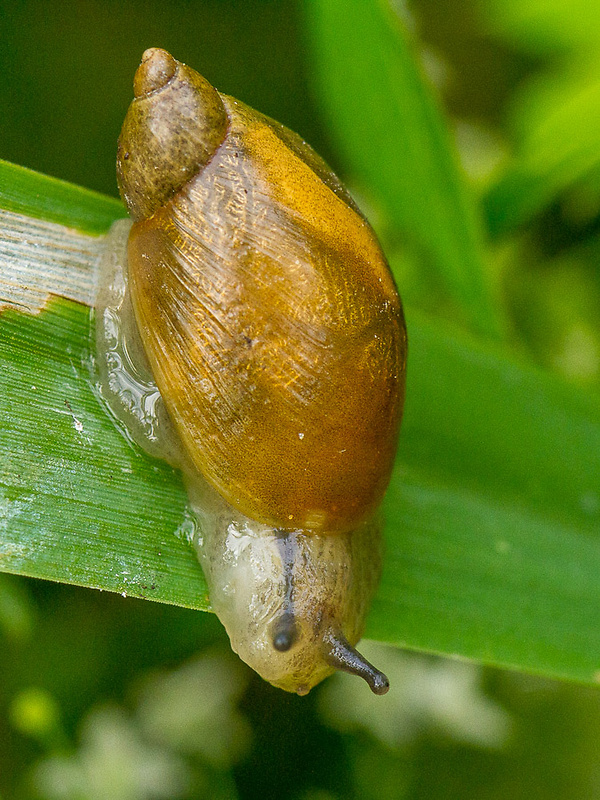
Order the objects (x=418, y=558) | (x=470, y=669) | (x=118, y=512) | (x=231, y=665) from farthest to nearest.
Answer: (x=470, y=669) → (x=231, y=665) → (x=418, y=558) → (x=118, y=512)

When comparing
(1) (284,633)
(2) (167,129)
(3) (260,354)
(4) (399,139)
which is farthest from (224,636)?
(4) (399,139)

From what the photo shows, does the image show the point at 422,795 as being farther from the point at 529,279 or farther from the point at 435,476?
the point at 529,279

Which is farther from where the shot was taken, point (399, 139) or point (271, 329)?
point (399, 139)

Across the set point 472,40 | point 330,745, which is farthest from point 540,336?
→ point 330,745

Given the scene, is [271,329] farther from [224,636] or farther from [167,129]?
[224,636]

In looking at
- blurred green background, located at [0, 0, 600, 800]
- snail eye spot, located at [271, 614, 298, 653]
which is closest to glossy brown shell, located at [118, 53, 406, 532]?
snail eye spot, located at [271, 614, 298, 653]

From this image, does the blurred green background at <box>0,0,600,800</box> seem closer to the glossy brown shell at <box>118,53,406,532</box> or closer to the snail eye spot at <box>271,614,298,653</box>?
the snail eye spot at <box>271,614,298,653</box>
